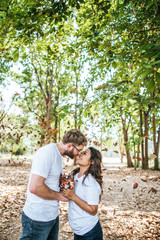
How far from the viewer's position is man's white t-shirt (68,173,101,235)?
2111 mm

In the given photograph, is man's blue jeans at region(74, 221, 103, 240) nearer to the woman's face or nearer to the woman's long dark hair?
the woman's long dark hair

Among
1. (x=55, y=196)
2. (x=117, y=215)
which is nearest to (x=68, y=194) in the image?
(x=55, y=196)

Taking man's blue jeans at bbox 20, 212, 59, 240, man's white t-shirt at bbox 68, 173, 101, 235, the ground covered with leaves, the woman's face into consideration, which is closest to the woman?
man's white t-shirt at bbox 68, 173, 101, 235

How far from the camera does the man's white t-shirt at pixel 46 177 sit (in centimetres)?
193

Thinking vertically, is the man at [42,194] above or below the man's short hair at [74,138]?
below

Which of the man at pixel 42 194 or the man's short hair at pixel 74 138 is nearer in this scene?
the man at pixel 42 194

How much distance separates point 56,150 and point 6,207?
451cm

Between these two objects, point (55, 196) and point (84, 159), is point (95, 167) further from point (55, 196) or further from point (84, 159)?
point (55, 196)

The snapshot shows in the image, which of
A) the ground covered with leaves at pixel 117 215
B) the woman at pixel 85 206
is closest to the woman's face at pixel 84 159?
the woman at pixel 85 206

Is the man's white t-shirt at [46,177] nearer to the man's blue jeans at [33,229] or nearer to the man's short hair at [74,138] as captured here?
the man's blue jeans at [33,229]

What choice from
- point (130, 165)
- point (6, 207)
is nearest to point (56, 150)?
point (6, 207)

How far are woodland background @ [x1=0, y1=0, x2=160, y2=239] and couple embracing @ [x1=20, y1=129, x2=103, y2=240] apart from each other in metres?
0.51

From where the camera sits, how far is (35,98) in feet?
66.9

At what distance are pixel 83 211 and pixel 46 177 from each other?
68cm
